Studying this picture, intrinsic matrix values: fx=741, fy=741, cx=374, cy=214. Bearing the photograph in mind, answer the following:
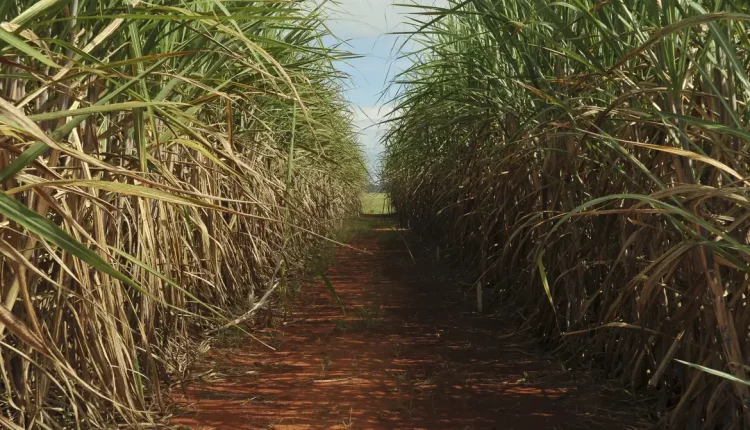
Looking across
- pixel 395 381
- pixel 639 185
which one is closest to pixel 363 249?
pixel 395 381

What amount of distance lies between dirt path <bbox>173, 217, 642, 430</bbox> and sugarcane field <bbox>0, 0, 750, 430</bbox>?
1cm

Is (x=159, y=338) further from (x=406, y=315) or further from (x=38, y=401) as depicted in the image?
(x=406, y=315)

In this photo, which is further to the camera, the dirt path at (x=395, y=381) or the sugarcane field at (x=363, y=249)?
the dirt path at (x=395, y=381)

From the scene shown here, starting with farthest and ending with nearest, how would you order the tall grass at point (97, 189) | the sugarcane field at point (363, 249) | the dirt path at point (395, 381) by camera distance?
1. the dirt path at point (395, 381)
2. the sugarcane field at point (363, 249)
3. the tall grass at point (97, 189)

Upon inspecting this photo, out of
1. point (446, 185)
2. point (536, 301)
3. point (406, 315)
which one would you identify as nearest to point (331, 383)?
point (536, 301)

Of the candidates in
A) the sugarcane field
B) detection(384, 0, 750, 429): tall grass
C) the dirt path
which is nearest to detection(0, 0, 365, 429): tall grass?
the sugarcane field

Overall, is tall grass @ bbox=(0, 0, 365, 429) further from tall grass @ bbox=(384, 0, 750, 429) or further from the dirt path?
tall grass @ bbox=(384, 0, 750, 429)

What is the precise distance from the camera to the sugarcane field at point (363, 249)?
1.42m

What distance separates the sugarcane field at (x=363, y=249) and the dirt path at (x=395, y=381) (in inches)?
0.6

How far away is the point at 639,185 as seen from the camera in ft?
6.57

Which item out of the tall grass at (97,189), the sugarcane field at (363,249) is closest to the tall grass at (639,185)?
the sugarcane field at (363,249)

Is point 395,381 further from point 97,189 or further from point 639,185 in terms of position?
point 97,189

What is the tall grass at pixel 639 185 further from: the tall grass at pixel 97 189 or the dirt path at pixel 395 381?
the tall grass at pixel 97 189

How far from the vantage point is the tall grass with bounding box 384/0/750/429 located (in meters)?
1.55
